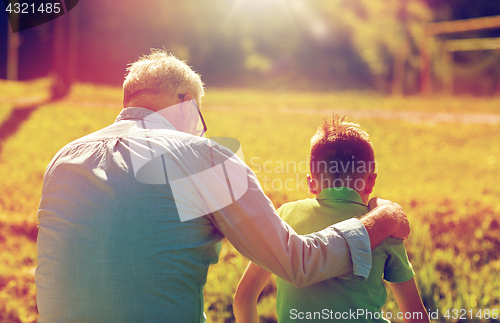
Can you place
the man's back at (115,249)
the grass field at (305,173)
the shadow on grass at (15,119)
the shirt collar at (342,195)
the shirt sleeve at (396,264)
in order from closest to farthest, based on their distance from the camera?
the man's back at (115,249)
the shirt sleeve at (396,264)
the shirt collar at (342,195)
the grass field at (305,173)
the shadow on grass at (15,119)

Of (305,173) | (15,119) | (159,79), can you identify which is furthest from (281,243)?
(15,119)

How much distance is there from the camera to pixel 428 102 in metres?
12.4

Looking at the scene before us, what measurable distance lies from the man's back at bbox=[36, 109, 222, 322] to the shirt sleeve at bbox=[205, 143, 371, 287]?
0.48ft

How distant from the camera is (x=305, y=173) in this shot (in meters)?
5.31

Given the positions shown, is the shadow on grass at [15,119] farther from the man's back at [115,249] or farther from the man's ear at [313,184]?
the man's ear at [313,184]

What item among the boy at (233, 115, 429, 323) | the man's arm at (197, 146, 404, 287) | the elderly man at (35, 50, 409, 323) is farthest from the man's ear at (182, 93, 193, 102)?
the boy at (233, 115, 429, 323)

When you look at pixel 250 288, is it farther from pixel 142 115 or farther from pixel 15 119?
pixel 15 119

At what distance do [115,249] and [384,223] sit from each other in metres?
1.08

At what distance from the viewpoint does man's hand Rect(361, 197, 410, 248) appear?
68.4 inches

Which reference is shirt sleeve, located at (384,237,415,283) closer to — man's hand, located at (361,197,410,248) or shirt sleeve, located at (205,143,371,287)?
man's hand, located at (361,197,410,248)

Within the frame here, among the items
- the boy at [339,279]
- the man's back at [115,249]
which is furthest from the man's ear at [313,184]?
the man's back at [115,249]

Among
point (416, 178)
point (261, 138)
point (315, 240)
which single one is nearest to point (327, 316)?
point (315, 240)

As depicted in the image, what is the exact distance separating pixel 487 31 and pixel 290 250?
20.7 meters

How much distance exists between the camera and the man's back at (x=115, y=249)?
151 cm
